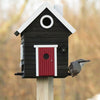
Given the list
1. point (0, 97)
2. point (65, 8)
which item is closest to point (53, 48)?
point (65, 8)

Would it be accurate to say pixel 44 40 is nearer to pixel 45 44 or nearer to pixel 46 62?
pixel 45 44

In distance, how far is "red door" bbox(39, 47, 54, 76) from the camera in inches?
353

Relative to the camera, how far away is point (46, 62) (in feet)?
29.5

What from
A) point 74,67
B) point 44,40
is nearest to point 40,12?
point 44,40

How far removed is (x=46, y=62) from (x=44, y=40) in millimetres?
401

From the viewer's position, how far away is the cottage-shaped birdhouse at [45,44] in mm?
8961

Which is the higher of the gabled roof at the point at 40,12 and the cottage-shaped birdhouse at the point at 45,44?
the gabled roof at the point at 40,12

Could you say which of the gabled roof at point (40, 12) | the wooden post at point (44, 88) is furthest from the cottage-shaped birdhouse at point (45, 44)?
the wooden post at point (44, 88)

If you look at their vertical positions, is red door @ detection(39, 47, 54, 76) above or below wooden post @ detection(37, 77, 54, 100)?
above

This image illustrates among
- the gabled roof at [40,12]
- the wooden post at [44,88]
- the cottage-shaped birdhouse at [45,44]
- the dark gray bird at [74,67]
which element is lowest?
the wooden post at [44,88]

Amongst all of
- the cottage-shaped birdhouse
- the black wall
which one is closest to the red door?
the cottage-shaped birdhouse

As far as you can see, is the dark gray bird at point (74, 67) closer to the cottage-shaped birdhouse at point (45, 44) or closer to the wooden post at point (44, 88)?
the cottage-shaped birdhouse at point (45, 44)

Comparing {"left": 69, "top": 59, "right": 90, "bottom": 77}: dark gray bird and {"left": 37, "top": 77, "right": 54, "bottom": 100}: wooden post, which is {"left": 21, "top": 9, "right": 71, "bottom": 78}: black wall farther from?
{"left": 37, "top": 77, "right": 54, "bottom": 100}: wooden post

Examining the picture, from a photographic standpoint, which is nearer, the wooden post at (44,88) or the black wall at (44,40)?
the black wall at (44,40)
